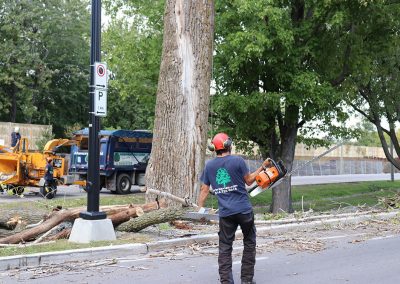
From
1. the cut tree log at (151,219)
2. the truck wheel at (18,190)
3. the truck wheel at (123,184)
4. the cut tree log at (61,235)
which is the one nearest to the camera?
the cut tree log at (61,235)

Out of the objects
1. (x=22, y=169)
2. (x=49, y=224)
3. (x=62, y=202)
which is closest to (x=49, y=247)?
(x=49, y=224)

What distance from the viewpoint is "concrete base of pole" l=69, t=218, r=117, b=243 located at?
357 inches

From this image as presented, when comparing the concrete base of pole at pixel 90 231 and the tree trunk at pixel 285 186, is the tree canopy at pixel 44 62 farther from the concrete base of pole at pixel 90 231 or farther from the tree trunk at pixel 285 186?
the concrete base of pole at pixel 90 231

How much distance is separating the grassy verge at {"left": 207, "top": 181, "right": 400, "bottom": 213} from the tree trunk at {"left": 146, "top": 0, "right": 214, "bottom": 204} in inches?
367

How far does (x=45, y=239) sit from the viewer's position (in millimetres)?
9617

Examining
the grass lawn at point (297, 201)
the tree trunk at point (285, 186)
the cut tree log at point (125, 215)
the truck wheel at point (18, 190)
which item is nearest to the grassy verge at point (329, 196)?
the grass lawn at point (297, 201)

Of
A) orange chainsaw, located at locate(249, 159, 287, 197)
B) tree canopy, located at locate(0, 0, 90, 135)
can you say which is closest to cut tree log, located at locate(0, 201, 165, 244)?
orange chainsaw, located at locate(249, 159, 287, 197)

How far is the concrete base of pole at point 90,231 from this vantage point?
9062 millimetres

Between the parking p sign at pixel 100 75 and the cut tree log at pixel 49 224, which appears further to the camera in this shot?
the cut tree log at pixel 49 224

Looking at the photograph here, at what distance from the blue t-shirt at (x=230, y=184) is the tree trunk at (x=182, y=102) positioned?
21.6 ft

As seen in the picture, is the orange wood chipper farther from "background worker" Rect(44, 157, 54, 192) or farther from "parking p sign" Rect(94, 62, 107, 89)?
"parking p sign" Rect(94, 62, 107, 89)

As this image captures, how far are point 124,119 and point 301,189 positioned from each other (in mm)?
20884

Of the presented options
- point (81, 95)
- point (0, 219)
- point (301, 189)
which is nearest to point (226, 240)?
point (0, 219)

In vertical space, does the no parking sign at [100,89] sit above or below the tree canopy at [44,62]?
below
